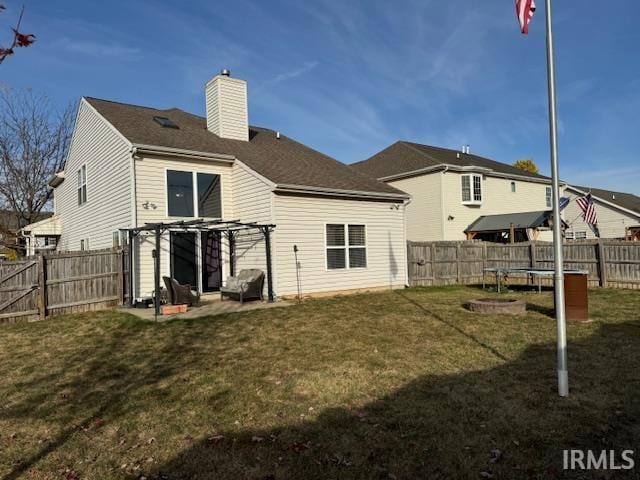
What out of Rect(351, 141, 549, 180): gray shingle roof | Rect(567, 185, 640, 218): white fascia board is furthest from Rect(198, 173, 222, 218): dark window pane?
Rect(567, 185, 640, 218): white fascia board

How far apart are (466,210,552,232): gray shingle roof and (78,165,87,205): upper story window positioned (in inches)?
744

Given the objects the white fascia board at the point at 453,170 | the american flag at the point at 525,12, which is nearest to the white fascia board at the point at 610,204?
the white fascia board at the point at 453,170

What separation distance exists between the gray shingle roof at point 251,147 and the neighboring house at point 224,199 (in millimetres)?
67

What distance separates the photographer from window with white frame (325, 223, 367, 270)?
1405 cm

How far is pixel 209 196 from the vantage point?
13.9 metres

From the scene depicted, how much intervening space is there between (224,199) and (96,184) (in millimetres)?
4832

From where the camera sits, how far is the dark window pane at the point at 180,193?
13008mm

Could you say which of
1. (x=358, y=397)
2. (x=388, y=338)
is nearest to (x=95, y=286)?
(x=388, y=338)

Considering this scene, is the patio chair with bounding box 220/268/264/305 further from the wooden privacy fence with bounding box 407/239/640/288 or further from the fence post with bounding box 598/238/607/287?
the fence post with bounding box 598/238/607/287

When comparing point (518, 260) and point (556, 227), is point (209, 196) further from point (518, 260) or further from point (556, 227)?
point (518, 260)

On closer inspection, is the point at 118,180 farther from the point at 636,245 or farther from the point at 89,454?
the point at 636,245

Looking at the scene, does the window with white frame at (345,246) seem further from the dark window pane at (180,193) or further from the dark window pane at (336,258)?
the dark window pane at (180,193)

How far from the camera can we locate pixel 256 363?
6.36 metres

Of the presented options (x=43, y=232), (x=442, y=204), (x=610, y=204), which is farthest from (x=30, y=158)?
(x=610, y=204)
